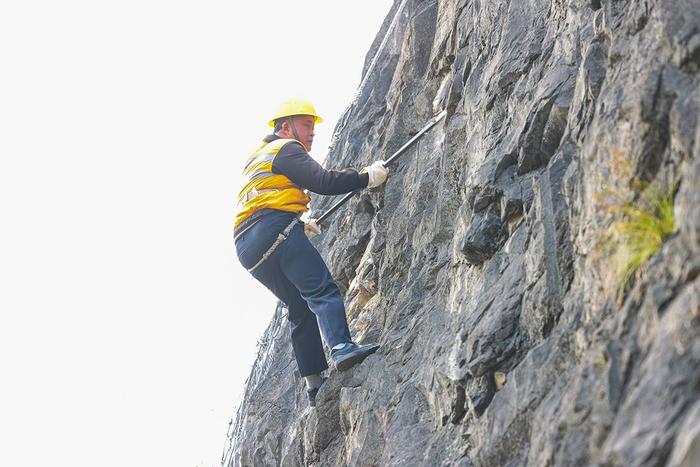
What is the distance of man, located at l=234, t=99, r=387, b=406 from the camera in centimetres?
771

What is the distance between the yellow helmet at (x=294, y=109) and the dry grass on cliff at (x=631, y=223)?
179 inches

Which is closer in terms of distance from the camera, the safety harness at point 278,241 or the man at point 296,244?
the man at point 296,244

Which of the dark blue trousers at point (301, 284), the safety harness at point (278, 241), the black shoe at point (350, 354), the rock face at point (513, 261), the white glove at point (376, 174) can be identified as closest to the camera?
the rock face at point (513, 261)

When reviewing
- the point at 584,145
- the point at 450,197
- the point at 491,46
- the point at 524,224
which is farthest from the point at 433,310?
the point at 584,145

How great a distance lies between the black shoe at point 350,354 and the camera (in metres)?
7.59

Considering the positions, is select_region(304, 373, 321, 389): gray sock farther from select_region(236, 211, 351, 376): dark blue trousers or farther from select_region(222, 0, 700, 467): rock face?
select_region(222, 0, 700, 467): rock face

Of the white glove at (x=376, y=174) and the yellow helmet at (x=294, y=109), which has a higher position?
the yellow helmet at (x=294, y=109)

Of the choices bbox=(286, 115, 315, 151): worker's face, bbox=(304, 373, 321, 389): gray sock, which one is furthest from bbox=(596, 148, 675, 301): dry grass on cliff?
bbox=(286, 115, 315, 151): worker's face

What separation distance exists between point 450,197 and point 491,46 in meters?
1.32

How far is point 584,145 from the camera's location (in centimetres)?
479

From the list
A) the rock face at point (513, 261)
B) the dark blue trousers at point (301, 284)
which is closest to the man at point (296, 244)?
the dark blue trousers at point (301, 284)

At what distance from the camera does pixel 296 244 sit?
26.1 feet

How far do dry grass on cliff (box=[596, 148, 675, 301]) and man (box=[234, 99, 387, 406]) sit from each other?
3.70 metres

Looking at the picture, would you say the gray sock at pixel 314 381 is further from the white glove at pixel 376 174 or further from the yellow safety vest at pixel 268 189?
the white glove at pixel 376 174
